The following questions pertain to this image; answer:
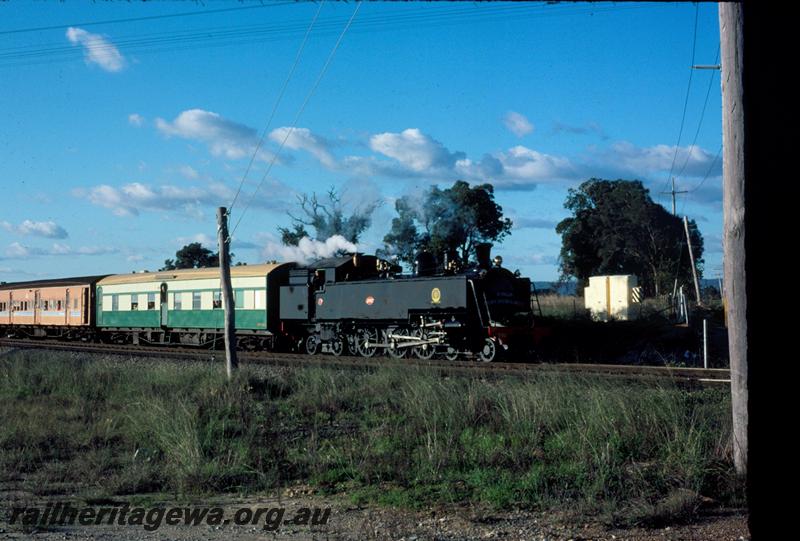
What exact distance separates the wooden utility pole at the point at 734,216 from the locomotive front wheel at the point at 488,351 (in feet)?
43.1

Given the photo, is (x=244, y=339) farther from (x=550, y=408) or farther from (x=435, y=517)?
(x=435, y=517)

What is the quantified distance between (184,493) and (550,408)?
4443mm

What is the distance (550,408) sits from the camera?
8.99 meters

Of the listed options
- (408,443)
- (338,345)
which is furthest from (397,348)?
(408,443)

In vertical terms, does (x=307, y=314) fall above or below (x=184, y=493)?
above

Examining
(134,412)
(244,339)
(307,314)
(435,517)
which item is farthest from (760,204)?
(244,339)

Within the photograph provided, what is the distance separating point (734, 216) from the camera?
20.2ft

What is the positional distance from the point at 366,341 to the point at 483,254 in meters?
4.68

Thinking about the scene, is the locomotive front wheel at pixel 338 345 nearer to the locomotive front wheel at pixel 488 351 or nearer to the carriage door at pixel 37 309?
the locomotive front wheel at pixel 488 351

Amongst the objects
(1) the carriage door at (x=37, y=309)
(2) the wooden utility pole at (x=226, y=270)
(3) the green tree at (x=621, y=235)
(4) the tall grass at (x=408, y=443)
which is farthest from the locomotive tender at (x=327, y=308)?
(3) the green tree at (x=621, y=235)

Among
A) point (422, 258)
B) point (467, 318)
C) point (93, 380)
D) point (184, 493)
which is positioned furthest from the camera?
point (422, 258)

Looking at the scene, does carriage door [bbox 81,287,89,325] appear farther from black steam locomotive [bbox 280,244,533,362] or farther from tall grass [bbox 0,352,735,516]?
tall grass [bbox 0,352,735,516]

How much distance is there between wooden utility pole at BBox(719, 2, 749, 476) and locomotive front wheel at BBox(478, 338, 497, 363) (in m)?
13.1

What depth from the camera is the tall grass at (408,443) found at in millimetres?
6871
